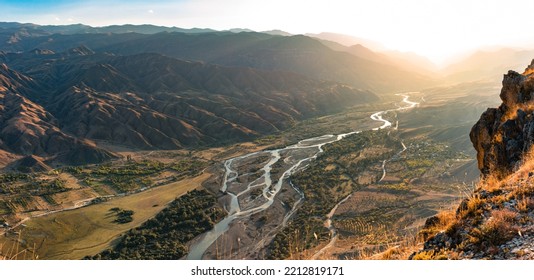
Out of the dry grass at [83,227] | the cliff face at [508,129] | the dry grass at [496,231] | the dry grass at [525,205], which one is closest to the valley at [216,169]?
the dry grass at [83,227]

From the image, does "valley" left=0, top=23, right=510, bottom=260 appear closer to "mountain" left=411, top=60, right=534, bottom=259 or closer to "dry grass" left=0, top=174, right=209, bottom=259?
"dry grass" left=0, top=174, right=209, bottom=259

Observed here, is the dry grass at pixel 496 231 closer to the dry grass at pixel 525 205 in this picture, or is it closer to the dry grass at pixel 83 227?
the dry grass at pixel 525 205

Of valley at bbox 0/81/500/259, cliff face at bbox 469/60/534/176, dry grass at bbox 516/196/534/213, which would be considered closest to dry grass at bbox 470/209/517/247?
dry grass at bbox 516/196/534/213

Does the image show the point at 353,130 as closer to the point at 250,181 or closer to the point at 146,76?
the point at 250,181

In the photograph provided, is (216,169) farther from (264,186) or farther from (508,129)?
(508,129)

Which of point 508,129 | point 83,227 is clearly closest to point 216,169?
point 83,227
